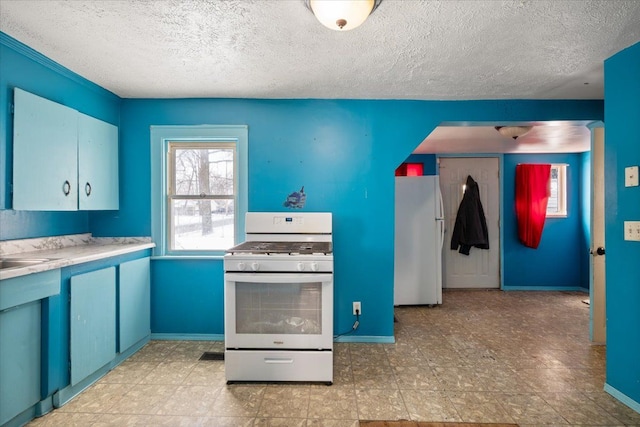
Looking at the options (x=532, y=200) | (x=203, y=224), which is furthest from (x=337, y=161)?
(x=532, y=200)

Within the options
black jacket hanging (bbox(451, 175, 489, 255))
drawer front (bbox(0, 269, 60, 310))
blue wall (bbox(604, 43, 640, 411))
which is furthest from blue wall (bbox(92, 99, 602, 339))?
black jacket hanging (bbox(451, 175, 489, 255))

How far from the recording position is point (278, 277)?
86.2 inches

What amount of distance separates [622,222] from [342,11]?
2067mm

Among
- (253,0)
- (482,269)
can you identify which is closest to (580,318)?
(482,269)

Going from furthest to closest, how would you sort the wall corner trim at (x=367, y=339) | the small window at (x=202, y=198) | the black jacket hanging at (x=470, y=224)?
the black jacket hanging at (x=470, y=224), the small window at (x=202, y=198), the wall corner trim at (x=367, y=339)

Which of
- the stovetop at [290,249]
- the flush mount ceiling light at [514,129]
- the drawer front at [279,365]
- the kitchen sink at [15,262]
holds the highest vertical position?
the flush mount ceiling light at [514,129]

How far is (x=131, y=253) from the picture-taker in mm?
2656

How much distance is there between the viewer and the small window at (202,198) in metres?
3.05

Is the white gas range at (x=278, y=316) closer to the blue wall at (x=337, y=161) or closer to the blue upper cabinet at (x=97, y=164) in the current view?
the blue wall at (x=337, y=161)

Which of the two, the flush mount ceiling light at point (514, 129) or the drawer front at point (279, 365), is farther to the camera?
the flush mount ceiling light at point (514, 129)

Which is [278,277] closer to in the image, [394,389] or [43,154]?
[394,389]

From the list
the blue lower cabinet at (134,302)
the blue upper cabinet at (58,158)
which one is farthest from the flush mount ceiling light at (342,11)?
the blue lower cabinet at (134,302)

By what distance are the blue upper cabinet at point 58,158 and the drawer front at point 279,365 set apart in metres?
1.58

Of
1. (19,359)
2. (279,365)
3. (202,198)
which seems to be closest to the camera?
(19,359)
